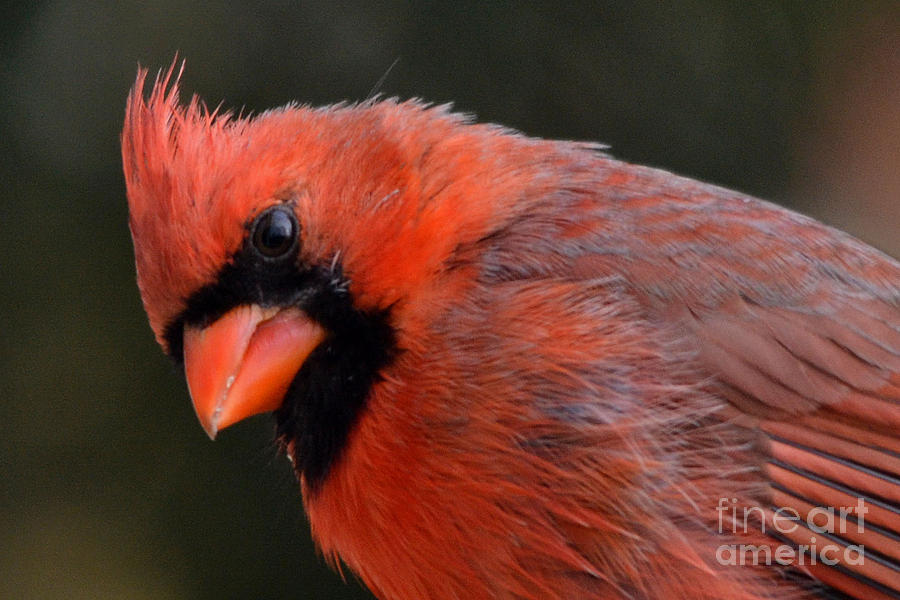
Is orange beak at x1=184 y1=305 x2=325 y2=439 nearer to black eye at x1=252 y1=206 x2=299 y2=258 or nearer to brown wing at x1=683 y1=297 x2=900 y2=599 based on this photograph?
black eye at x1=252 y1=206 x2=299 y2=258

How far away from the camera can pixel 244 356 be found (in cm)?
169

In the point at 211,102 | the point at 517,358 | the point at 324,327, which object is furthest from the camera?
the point at 211,102

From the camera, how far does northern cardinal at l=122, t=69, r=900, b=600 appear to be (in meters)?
1.57

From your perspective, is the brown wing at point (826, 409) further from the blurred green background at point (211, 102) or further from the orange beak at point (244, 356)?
the blurred green background at point (211, 102)

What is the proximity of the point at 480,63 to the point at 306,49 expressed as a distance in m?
0.50

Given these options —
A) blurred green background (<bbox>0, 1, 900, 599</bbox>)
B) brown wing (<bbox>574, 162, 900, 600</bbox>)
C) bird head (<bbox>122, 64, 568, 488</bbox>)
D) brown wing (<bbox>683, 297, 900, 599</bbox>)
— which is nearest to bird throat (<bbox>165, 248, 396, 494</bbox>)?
bird head (<bbox>122, 64, 568, 488</bbox>)

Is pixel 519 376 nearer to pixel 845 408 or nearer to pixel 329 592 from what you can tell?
pixel 845 408

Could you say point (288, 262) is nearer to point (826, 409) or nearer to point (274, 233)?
point (274, 233)

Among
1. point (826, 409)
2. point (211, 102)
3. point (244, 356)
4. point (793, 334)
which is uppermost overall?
point (211, 102)

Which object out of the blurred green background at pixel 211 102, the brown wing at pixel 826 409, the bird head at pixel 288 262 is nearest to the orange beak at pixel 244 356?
the bird head at pixel 288 262

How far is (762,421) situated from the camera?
1.66 metres

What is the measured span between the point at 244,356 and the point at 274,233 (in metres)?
0.19

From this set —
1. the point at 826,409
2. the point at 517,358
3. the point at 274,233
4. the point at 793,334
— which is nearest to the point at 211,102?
the point at 274,233

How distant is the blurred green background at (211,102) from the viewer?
9.97ft
